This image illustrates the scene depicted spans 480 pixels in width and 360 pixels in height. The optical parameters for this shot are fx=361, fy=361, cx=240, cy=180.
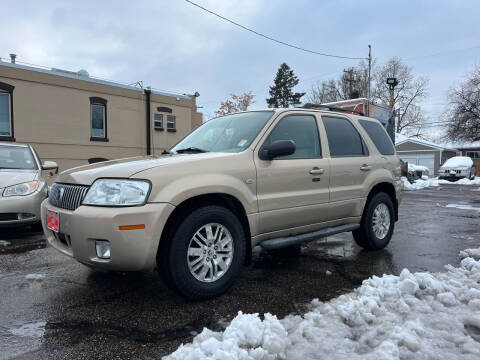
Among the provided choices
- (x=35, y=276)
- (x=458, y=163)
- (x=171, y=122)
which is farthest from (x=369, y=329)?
(x=458, y=163)

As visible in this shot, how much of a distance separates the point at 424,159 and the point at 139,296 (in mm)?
38367

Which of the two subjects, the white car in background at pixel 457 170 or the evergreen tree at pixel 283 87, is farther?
the evergreen tree at pixel 283 87

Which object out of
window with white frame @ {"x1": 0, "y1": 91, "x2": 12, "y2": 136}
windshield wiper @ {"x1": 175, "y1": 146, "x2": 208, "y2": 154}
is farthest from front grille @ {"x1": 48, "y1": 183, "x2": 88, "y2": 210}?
window with white frame @ {"x1": 0, "y1": 91, "x2": 12, "y2": 136}

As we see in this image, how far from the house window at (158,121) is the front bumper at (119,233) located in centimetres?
1757

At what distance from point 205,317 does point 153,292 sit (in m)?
0.79

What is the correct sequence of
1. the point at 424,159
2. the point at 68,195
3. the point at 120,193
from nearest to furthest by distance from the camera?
the point at 120,193, the point at 68,195, the point at 424,159

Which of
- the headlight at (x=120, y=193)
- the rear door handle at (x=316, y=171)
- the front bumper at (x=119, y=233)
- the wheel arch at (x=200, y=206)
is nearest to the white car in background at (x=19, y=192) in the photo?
the front bumper at (x=119, y=233)

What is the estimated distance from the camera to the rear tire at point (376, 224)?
193 inches

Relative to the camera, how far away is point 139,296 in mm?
3334

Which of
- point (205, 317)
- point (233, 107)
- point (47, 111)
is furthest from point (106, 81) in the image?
point (233, 107)

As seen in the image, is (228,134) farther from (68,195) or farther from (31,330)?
(31,330)

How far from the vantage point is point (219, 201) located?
11.1 ft

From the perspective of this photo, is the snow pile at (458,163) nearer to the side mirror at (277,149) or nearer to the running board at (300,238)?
the running board at (300,238)

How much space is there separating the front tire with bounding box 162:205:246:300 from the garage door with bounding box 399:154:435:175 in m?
36.8
